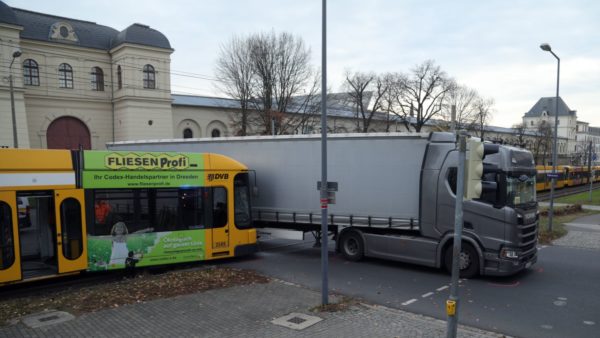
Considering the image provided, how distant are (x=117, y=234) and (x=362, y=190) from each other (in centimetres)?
631

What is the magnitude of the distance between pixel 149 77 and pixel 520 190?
41.5 meters

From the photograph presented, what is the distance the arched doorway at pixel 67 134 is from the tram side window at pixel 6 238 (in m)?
36.9

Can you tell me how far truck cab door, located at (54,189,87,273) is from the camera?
9.48 metres

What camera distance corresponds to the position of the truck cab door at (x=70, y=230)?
948cm

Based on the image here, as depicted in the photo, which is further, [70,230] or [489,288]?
[489,288]

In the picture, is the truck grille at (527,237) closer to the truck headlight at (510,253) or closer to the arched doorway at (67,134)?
the truck headlight at (510,253)

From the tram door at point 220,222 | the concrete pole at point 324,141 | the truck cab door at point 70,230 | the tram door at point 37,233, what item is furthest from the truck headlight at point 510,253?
the tram door at point 37,233

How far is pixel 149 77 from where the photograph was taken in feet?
148

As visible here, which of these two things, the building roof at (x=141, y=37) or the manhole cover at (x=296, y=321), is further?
the building roof at (x=141, y=37)

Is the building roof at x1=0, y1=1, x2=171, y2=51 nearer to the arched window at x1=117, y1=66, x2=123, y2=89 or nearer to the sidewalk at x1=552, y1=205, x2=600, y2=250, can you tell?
the arched window at x1=117, y1=66, x2=123, y2=89

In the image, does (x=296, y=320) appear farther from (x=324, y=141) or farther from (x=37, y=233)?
(x=37, y=233)

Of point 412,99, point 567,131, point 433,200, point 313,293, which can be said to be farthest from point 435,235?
point 567,131

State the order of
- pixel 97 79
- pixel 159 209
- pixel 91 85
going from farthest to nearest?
pixel 97 79, pixel 91 85, pixel 159 209

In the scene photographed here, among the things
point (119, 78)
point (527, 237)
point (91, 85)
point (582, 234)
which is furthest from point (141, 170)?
point (91, 85)
